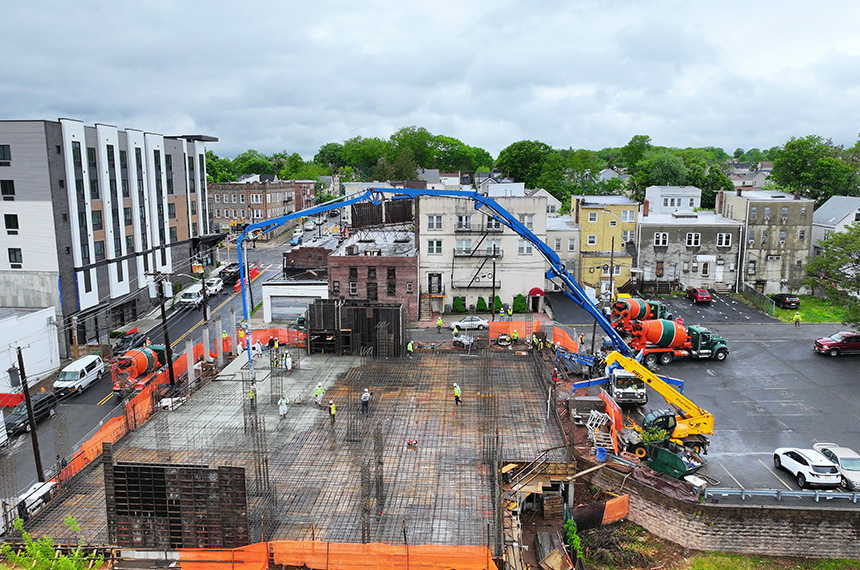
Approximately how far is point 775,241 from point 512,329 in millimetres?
28720

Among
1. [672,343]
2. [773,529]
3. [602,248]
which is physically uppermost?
[602,248]

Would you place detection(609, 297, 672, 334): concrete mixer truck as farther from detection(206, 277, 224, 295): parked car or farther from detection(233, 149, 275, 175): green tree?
detection(233, 149, 275, 175): green tree

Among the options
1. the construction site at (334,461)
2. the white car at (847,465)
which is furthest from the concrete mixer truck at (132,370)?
the white car at (847,465)

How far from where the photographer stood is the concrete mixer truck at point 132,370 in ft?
110

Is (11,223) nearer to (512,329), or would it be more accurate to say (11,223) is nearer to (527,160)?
(512,329)

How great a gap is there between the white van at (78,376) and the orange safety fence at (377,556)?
21533 millimetres

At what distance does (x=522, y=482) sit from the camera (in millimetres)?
22844

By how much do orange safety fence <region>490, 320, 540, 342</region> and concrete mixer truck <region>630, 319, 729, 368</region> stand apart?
6.61 meters

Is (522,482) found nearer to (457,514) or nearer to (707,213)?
(457,514)

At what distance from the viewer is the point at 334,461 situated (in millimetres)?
24359

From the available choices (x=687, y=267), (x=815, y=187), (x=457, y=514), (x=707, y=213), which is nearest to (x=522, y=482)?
(x=457, y=514)

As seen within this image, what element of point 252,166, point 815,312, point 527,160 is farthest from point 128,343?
point 252,166

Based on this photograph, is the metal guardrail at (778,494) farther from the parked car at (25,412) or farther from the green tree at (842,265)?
the parked car at (25,412)

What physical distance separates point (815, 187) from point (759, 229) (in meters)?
24.9
